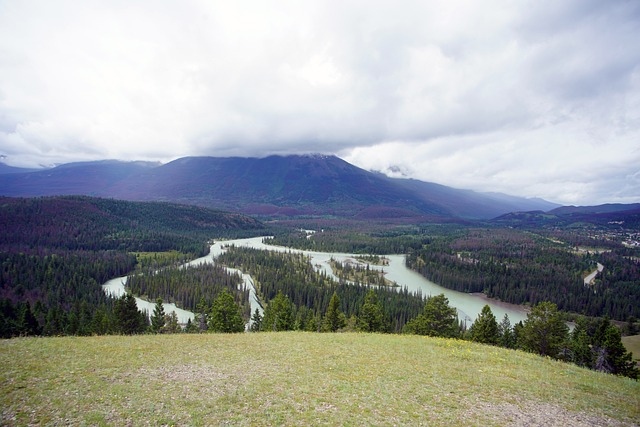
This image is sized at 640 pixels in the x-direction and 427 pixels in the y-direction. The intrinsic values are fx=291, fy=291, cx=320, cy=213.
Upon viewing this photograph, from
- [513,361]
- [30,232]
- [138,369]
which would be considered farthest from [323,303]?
[30,232]

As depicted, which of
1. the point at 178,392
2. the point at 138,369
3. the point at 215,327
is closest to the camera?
the point at 178,392

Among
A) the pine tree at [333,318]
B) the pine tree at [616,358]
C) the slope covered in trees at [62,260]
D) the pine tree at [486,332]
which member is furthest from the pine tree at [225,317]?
the pine tree at [616,358]

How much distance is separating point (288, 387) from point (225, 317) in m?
28.8

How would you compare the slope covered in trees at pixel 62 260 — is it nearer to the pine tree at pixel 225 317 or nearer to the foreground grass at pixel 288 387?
the pine tree at pixel 225 317

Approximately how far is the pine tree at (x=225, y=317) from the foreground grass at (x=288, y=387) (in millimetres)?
16923

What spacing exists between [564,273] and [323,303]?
377 ft

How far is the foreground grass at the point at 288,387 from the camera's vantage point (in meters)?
12.6

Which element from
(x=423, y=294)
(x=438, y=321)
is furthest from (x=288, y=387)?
(x=423, y=294)

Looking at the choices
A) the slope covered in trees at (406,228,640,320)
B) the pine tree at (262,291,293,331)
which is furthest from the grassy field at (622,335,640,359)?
the pine tree at (262,291,293,331)

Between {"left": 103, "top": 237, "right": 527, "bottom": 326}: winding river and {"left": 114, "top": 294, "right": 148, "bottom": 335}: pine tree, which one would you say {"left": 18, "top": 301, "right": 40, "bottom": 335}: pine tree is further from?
{"left": 103, "top": 237, "right": 527, "bottom": 326}: winding river

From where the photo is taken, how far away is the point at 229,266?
130625 mm

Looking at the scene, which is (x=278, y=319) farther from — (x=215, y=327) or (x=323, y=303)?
(x=323, y=303)

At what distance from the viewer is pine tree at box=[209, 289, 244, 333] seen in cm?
4075

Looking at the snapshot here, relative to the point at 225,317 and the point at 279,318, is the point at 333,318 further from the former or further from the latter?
the point at 225,317
